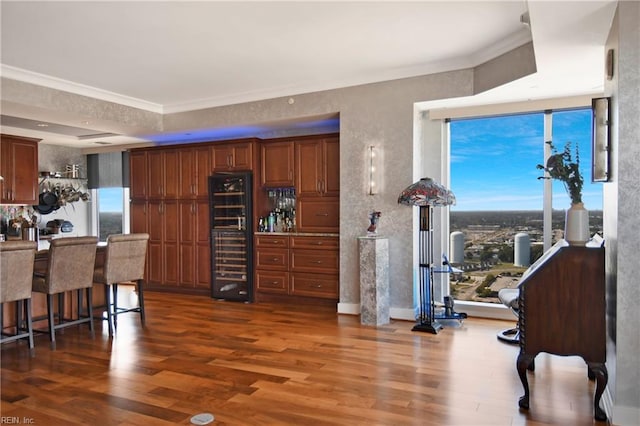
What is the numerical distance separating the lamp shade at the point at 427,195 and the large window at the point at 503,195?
97cm

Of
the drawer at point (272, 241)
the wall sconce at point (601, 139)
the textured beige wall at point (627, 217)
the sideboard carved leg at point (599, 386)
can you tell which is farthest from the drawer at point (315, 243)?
the textured beige wall at point (627, 217)

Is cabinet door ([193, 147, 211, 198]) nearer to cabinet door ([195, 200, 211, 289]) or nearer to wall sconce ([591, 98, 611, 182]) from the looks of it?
cabinet door ([195, 200, 211, 289])

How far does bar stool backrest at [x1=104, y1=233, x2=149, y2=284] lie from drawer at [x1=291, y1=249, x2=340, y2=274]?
1883 millimetres

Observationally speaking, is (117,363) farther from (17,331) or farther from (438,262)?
(438,262)

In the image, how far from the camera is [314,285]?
19.1ft

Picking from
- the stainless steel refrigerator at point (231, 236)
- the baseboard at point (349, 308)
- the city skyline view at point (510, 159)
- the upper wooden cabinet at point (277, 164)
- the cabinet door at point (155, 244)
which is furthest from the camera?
the cabinet door at point (155, 244)

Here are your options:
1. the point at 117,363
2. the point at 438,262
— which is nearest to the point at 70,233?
the point at 117,363

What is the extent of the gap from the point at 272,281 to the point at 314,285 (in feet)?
2.10

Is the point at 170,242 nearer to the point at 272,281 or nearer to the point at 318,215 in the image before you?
the point at 272,281

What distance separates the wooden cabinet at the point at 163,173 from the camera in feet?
22.8

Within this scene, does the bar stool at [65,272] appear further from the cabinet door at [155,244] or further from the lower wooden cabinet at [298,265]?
the cabinet door at [155,244]

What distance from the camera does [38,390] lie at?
10.5 ft

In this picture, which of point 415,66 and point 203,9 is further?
point 415,66

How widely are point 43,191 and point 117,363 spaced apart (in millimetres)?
5519
